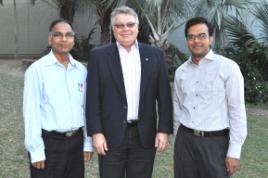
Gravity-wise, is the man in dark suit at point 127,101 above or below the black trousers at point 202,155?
above

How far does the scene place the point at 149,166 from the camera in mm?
3719

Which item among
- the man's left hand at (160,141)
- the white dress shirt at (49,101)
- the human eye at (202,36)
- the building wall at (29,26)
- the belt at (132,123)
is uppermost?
the building wall at (29,26)

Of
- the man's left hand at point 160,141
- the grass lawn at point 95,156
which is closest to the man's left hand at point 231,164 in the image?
the man's left hand at point 160,141

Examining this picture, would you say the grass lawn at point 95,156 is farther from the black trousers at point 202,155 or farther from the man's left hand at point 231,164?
the man's left hand at point 231,164

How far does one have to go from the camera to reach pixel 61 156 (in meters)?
3.54

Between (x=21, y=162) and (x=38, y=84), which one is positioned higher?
(x=38, y=84)

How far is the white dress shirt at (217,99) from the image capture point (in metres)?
3.46

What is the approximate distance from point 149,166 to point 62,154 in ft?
2.37

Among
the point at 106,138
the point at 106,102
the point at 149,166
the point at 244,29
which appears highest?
the point at 244,29

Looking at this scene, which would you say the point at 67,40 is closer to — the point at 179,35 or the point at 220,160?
the point at 220,160

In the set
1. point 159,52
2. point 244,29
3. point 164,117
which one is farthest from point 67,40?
point 244,29

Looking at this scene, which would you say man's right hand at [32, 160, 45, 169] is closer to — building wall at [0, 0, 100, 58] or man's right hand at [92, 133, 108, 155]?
man's right hand at [92, 133, 108, 155]

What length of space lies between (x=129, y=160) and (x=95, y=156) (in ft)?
8.03

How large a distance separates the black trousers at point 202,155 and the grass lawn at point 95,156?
1.85 m
